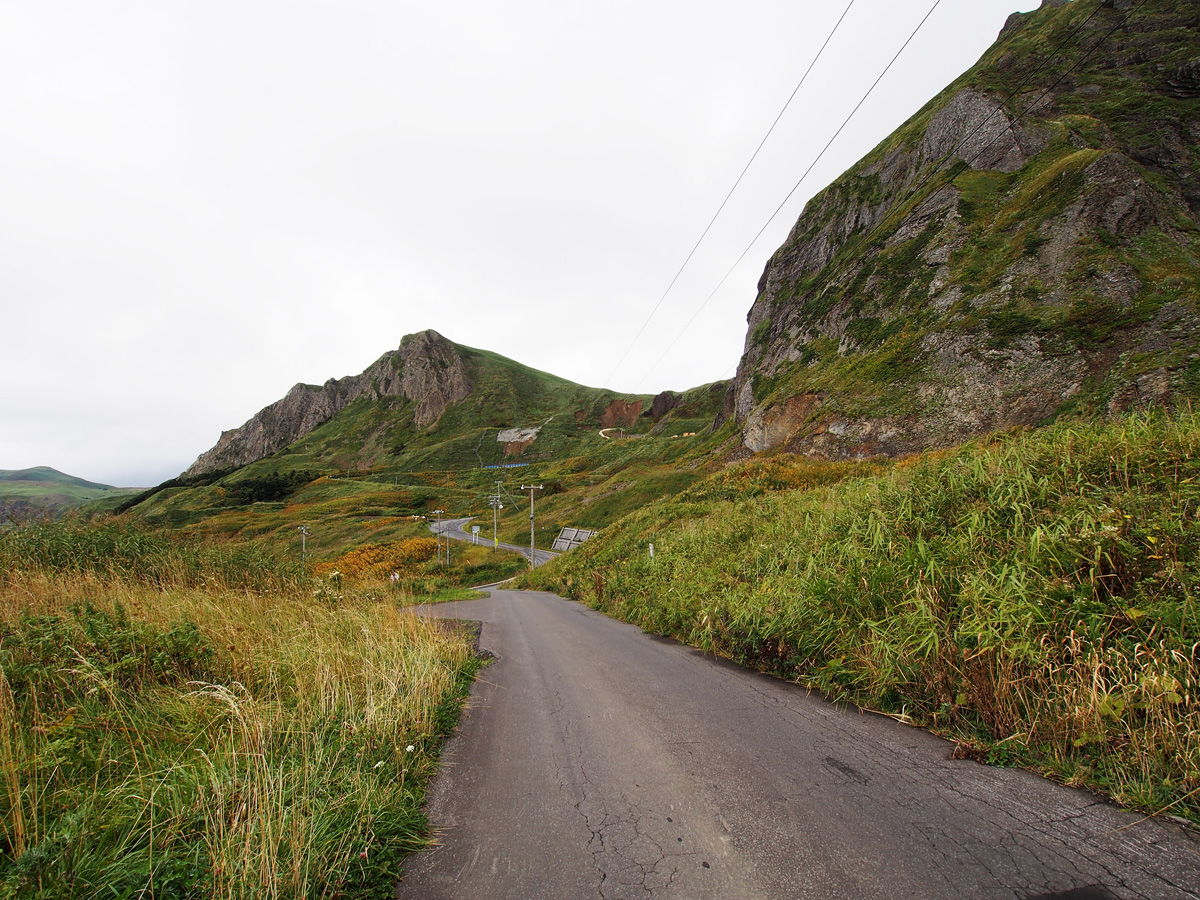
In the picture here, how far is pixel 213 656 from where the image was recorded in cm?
534

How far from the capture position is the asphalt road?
54531 millimetres

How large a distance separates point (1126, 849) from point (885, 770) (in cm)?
143

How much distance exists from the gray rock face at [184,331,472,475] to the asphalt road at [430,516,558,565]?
285 ft

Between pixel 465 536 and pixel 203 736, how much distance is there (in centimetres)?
6948

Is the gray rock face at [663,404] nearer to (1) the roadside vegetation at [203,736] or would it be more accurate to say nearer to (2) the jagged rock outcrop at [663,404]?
(2) the jagged rock outcrop at [663,404]

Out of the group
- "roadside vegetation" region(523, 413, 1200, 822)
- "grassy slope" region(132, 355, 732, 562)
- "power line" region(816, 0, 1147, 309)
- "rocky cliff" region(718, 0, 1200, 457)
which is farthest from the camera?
"grassy slope" region(132, 355, 732, 562)

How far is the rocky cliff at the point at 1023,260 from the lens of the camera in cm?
2550

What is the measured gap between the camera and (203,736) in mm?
4203

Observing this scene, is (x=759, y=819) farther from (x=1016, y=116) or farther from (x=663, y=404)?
(x=663, y=404)

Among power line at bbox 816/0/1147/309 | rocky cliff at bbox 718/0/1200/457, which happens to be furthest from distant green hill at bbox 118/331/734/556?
power line at bbox 816/0/1147/309

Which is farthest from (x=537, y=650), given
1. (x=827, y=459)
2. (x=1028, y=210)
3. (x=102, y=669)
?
(x=1028, y=210)

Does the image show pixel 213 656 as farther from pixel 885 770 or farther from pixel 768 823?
pixel 885 770

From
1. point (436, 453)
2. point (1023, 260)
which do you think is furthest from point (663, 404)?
point (1023, 260)

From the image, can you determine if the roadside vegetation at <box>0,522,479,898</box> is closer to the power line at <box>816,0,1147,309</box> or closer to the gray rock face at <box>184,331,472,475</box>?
the power line at <box>816,0,1147,309</box>
